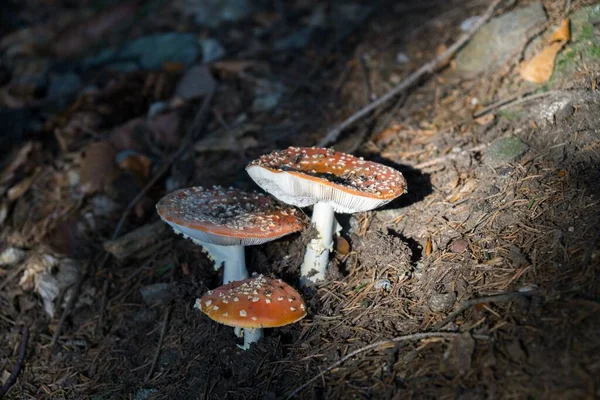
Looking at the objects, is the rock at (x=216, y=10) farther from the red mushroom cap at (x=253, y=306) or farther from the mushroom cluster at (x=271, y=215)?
the red mushroom cap at (x=253, y=306)

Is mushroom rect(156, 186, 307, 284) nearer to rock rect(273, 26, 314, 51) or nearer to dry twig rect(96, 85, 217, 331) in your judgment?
dry twig rect(96, 85, 217, 331)

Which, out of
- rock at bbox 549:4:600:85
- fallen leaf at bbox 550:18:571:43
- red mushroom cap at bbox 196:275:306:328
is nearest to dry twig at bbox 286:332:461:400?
red mushroom cap at bbox 196:275:306:328

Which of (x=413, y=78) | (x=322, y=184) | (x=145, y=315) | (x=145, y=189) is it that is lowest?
(x=145, y=315)

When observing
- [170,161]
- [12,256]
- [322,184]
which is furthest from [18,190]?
[322,184]

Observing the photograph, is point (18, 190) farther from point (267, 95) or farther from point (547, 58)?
point (547, 58)

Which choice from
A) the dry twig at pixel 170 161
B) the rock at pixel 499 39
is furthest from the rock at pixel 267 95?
the rock at pixel 499 39

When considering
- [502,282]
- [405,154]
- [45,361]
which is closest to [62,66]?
[45,361]
